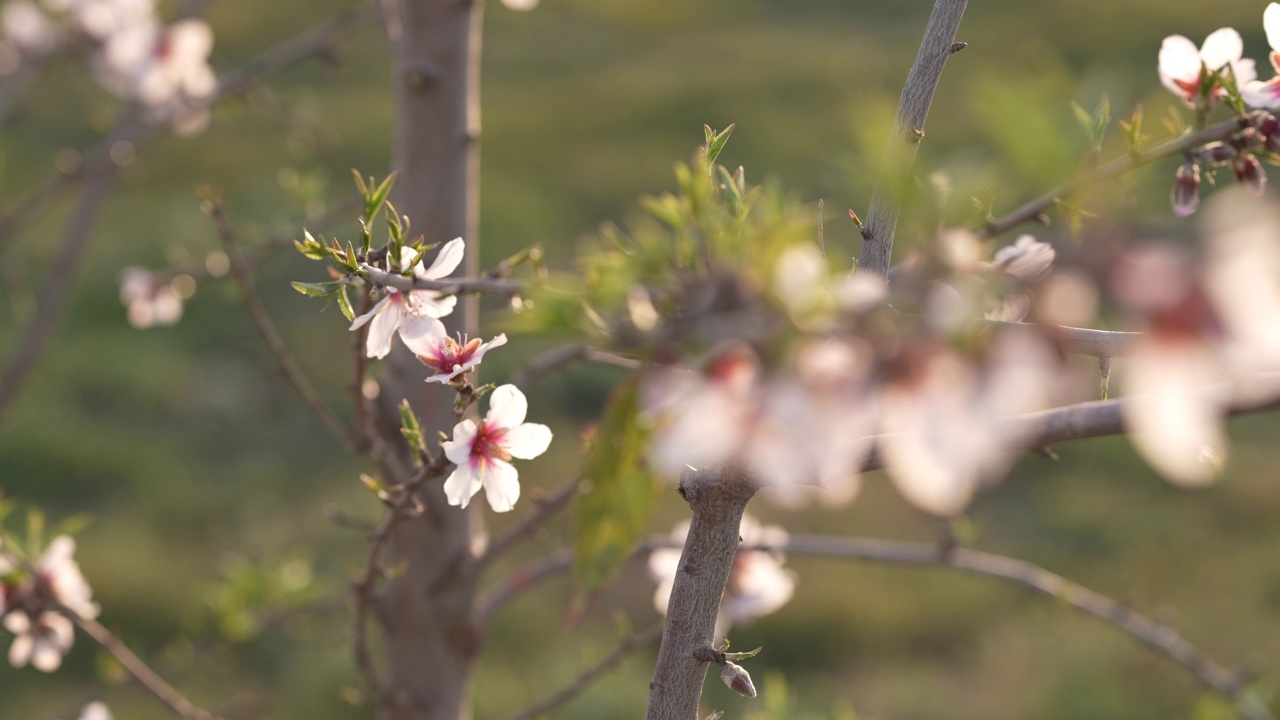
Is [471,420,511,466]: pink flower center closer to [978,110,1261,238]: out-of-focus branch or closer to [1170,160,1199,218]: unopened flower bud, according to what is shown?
[978,110,1261,238]: out-of-focus branch

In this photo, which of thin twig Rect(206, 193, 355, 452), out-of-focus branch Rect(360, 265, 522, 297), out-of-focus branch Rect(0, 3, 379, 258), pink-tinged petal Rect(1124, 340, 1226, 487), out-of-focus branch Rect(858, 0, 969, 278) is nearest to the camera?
pink-tinged petal Rect(1124, 340, 1226, 487)

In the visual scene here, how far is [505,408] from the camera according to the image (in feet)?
2.76

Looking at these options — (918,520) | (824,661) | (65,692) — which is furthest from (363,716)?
(918,520)

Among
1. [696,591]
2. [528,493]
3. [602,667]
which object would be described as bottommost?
[528,493]

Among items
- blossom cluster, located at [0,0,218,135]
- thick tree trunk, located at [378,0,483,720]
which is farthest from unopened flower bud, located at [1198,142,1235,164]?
blossom cluster, located at [0,0,218,135]

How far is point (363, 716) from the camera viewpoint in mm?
2881

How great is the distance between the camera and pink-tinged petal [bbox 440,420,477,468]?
2.60 feet

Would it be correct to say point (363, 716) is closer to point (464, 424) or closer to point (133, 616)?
point (133, 616)

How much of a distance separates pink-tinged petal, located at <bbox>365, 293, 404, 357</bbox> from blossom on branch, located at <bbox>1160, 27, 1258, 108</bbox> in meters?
0.61

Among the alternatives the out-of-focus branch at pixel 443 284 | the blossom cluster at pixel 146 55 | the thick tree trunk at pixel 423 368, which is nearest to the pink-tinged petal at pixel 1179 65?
the out-of-focus branch at pixel 443 284

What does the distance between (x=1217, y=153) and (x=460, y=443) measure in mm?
610

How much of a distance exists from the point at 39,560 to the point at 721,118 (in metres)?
6.10

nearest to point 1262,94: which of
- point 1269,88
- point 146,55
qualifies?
point 1269,88

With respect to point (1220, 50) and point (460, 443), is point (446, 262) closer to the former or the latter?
point (460, 443)
